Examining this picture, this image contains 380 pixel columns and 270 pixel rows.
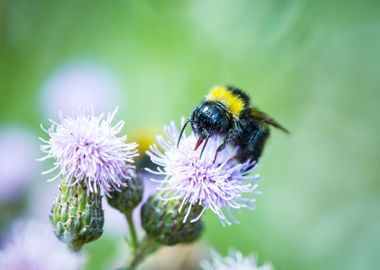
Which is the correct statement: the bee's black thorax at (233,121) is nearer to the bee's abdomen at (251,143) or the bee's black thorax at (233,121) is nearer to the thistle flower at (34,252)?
the bee's abdomen at (251,143)

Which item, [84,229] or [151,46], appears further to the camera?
[151,46]

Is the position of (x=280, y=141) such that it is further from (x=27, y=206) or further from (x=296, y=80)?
(x=27, y=206)

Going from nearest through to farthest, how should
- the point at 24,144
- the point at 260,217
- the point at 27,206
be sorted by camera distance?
the point at 27,206
the point at 24,144
the point at 260,217

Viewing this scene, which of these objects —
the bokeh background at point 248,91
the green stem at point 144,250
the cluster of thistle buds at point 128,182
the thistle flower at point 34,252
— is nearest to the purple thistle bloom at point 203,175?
the cluster of thistle buds at point 128,182

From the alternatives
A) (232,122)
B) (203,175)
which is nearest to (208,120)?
(232,122)

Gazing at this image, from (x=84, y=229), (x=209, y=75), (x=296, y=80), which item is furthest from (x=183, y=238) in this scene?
(x=296, y=80)

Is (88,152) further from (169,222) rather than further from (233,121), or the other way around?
(233,121)
